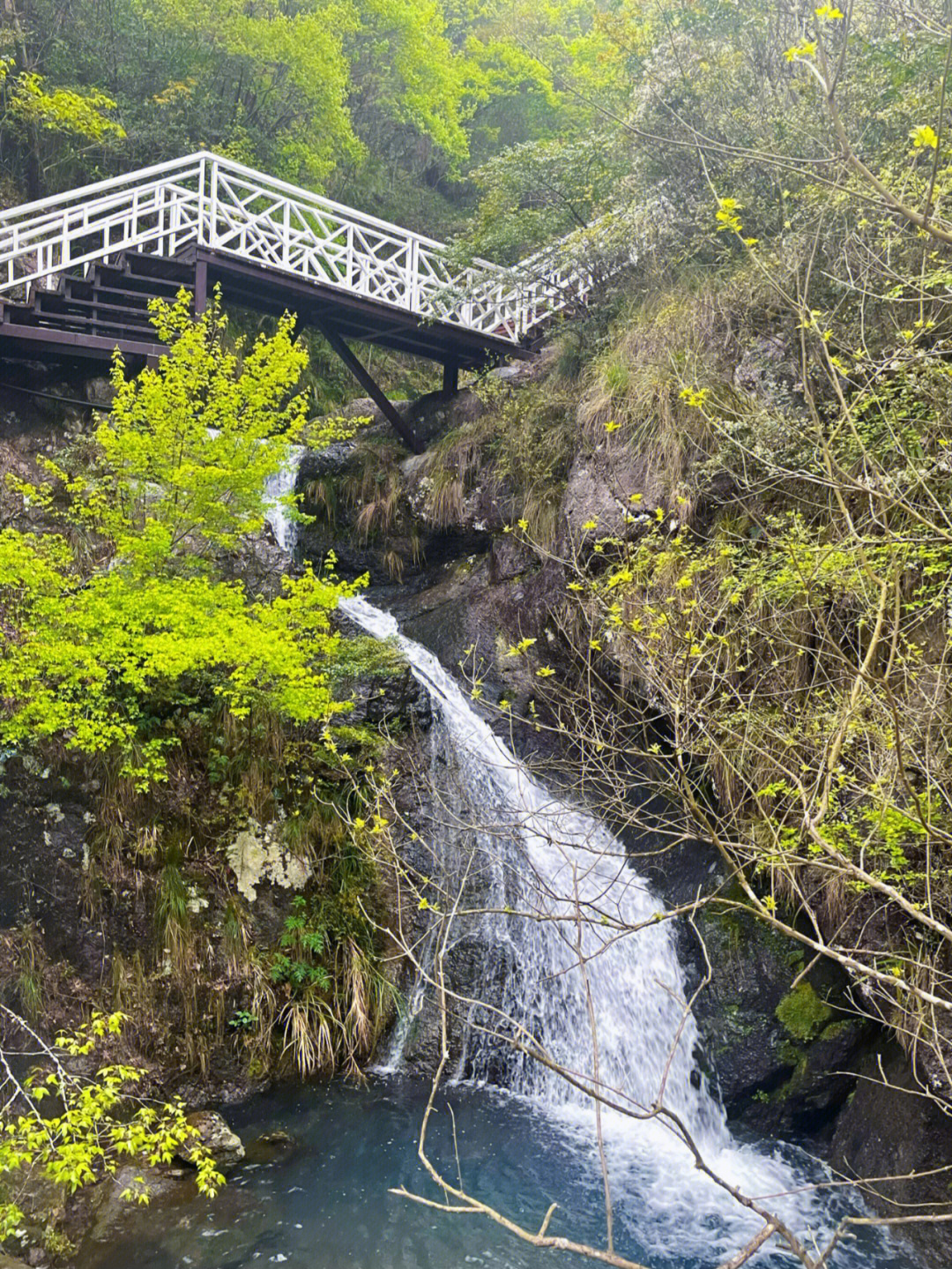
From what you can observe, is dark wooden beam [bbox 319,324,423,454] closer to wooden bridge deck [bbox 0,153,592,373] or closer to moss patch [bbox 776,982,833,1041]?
wooden bridge deck [bbox 0,153,592,373]

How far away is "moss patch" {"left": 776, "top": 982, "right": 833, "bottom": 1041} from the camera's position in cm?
672

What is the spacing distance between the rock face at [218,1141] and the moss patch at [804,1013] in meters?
4.13

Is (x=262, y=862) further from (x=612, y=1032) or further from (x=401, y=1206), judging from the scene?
(x=612, y=1032)

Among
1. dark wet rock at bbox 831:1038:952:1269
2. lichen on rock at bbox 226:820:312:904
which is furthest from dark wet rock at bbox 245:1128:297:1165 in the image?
dark wet rock at bbox 831:1038:952:1269

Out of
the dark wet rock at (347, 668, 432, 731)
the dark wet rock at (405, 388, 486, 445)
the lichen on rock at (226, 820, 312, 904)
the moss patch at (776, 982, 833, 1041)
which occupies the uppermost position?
the dark wet rock at (405, 388, 486, 445)

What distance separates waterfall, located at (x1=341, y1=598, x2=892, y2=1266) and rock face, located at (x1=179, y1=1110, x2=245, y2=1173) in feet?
5.01

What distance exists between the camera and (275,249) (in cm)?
1180

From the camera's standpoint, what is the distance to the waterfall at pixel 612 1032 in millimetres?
5773

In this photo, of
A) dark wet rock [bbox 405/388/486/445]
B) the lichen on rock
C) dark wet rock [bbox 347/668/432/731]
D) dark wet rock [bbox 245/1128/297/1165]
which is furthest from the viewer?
dark wet rock [bbox 405/388/486/445]

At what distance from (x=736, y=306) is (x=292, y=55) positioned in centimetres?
1235

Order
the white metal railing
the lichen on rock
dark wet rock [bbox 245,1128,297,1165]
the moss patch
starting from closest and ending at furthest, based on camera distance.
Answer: dark wet rock [bbox 245,1128,297,1165] → the moss patch → the lichen on rock → the white metal railing

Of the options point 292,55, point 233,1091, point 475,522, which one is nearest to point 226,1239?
point 233,1091

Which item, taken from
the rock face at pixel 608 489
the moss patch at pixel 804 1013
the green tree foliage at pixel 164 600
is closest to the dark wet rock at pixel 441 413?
the rock face at pixel 608 489

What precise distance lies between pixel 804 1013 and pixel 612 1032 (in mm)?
1538
